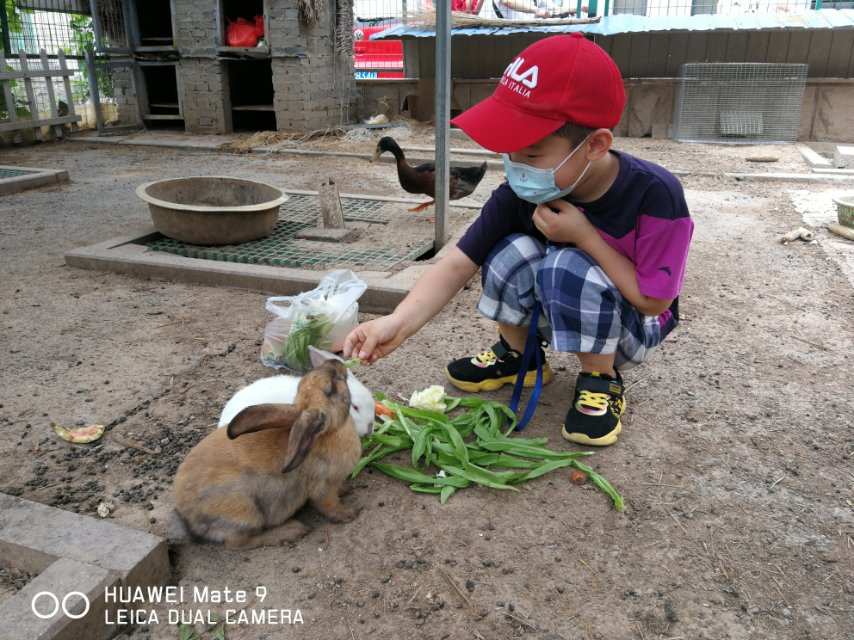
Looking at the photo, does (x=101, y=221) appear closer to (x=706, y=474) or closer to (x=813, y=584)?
(x=706, y=474)

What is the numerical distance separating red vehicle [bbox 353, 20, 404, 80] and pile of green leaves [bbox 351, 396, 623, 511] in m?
13.4

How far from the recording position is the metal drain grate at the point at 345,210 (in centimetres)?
618

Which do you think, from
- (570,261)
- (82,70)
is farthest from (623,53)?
(570,261)

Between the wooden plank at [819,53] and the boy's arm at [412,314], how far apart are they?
1190 cm

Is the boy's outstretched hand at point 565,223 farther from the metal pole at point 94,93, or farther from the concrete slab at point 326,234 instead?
the metal pole at point 94,93

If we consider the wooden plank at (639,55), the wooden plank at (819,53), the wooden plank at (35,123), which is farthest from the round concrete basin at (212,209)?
the wooden plank at (819,53)

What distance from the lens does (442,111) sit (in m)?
4.76

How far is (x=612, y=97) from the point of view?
2209mm

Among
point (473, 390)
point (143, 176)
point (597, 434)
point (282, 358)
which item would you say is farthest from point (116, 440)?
point (143, 176)

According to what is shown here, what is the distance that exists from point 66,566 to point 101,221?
509 centimetres

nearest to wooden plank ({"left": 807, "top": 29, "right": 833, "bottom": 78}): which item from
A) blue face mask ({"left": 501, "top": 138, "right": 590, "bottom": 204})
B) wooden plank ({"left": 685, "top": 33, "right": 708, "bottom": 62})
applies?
wooden plank ({"left": 685, "top": 33, "right": 708, "bottom": 62})

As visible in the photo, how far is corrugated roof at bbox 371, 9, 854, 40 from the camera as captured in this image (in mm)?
11492

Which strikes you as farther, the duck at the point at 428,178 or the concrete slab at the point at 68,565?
the duck at the point at 428,178

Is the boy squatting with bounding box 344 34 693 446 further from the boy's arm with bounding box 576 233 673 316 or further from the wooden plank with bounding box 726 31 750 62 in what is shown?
the wooden plank with bounding box 726 31 750 62
